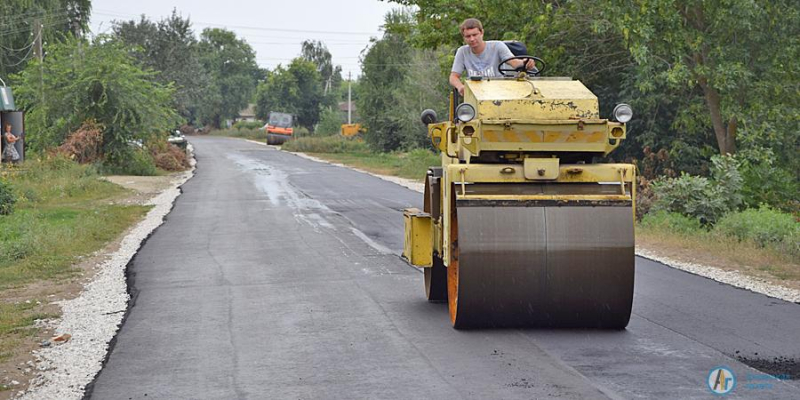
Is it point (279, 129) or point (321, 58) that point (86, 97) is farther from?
point (321, 58)

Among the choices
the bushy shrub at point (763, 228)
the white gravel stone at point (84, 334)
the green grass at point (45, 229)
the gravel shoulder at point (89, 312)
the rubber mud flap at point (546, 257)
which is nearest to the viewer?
the white gravel stone at point (84, 334)

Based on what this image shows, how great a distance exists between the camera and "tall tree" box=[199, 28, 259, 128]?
4660 inches

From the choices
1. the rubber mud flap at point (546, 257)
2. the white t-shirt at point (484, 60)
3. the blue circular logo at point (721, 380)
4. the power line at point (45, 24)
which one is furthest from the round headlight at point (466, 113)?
the power line at point (45, 24)

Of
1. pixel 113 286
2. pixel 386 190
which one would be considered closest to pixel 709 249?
pixel 113 286

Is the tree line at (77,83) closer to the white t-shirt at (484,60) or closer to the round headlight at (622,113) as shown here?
the white t-shirt at (484,60)

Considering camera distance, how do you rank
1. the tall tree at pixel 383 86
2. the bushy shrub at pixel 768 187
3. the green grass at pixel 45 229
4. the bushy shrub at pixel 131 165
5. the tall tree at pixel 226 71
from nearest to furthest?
the green grass at pixel 45 229 < the bushy shrub at pixel 768 187 < the bushy shrub at pixel 131 165 < the tall tree at pixel 383 86 < the tall tree at pixel 226 71

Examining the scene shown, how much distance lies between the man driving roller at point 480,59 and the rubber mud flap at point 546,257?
163 centimetres

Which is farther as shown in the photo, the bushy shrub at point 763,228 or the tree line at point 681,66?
the tree line at point 681,66

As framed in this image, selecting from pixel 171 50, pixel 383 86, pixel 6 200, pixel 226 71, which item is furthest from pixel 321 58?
pixel 6 200

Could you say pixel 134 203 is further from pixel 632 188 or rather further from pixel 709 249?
pixel 632 188

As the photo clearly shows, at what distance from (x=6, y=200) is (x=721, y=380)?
17107 millimetres

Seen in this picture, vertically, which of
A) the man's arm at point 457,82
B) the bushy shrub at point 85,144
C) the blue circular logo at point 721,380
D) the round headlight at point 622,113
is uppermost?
the man's arm at point 457,82

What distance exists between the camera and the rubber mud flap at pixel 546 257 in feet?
25.2

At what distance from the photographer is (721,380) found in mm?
6402
